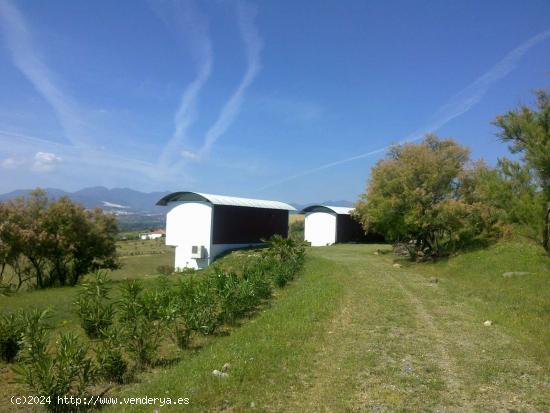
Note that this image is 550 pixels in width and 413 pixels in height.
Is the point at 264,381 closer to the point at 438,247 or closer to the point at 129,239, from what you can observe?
the point at 438,247

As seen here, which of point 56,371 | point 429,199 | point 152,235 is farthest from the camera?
point 152,235

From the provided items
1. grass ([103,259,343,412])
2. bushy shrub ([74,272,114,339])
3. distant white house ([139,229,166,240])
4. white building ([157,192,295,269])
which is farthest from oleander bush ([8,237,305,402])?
distant white house ([139,229,166,240])

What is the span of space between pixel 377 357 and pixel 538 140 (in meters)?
6.32

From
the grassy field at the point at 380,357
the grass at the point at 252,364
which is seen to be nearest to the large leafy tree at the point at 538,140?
the grassy field at the point at 380,357

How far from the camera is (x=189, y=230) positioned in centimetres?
2931

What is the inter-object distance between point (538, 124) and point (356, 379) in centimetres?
765

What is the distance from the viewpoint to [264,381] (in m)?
5.67

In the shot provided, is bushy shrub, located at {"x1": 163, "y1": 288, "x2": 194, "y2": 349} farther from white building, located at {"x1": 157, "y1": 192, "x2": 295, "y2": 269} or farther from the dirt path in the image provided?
white building, located at {"x1": 157, "y1": 192, "x2": 295, "y2": 269}

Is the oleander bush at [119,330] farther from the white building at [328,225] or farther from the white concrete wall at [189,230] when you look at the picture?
the white building at [328,225]

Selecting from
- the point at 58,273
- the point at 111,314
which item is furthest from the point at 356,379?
the point at 58,273

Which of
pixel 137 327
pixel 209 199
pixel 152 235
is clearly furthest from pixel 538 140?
pixel 152 235

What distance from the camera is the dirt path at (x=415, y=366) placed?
5.13 metres

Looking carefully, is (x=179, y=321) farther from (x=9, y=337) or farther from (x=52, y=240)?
(x=52, y=240)

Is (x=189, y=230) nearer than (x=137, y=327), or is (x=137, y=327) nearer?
(x=137, y=327)
